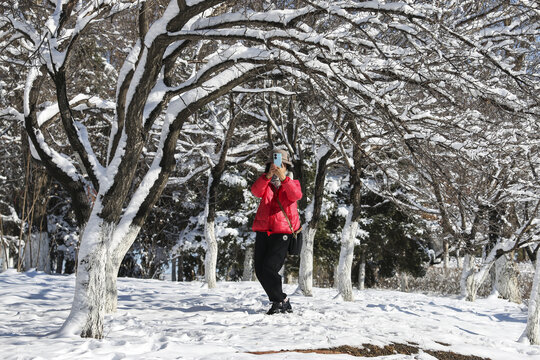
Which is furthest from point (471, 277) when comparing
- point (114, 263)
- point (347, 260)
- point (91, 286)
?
point (91, 286)

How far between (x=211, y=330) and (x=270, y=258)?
1.09 meters

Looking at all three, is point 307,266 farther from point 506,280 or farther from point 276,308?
point 506,280

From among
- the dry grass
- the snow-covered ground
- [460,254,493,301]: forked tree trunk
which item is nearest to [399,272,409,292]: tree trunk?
[460,254,493,301]: forked tree trunk

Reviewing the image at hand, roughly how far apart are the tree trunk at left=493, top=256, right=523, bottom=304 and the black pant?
1053cm

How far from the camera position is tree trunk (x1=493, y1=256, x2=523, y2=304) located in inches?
520

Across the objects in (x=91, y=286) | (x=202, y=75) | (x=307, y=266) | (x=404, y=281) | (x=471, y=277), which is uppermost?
(x=202, y=75)

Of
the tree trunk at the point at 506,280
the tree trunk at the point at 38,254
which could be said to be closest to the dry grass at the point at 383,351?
the tree trunk at the point at 506,280

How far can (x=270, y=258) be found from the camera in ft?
17.1

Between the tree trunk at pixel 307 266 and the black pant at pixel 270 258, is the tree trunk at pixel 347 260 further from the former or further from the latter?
the black pant at pixel 270 258

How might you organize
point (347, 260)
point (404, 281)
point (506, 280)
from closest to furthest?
point (347, 260), point (506, 280), point (404, 281)

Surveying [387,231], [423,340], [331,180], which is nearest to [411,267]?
[387,231]

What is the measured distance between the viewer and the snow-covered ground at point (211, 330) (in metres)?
3.44

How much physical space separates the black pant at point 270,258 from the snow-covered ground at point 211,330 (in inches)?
16.1

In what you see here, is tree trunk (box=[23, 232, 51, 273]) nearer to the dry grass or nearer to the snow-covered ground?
the snow-covered ground
